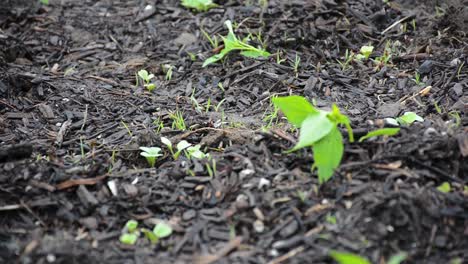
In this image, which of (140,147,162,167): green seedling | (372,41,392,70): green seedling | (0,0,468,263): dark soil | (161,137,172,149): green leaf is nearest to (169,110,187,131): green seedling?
(0,0,468,263): dark soil

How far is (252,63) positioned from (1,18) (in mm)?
2036

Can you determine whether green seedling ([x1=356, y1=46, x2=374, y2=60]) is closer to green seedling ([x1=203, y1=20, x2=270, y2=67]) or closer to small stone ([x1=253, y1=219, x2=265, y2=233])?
green seedling ([x1=203, y1=20, x2=270, y2=67])

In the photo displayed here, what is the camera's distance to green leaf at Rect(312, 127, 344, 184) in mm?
2404

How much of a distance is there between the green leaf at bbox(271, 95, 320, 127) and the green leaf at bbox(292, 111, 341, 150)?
0.13m

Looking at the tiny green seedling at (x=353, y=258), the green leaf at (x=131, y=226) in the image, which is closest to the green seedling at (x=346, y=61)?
the tiny green seedling at (x=353, y=258)

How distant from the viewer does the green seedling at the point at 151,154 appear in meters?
2.80

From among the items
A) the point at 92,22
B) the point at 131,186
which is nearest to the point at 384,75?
the point at 131,186

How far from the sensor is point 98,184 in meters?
2.58

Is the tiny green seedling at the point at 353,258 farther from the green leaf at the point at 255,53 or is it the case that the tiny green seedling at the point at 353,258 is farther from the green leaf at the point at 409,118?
the green leaf at the point at 255,53

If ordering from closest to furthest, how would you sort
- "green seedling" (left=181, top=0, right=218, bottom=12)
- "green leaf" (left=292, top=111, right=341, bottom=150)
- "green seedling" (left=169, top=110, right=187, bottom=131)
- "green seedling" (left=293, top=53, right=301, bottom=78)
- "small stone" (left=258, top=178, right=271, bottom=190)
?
"green leaf" (left=292, top=111, right=341, bottom=150) → "small stone" (left=258, top=178, right=271, bottom=190) → "green seedling" (left=169, top=110, right=187, bottom=131) → "green seedling" (left=293, top=53, right=301, bottom=78) → "green seedling" (left=181, top=0, right=218, bottom=12)

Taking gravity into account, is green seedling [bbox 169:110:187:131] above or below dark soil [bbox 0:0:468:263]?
below

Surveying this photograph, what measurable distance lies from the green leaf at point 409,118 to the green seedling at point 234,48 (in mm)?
1072

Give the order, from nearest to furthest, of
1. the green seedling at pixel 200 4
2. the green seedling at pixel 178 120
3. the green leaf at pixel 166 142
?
the green leaf at pixel 166 142 < the green seedling at pixel 178 120 < the green seedling at pixel 200 4

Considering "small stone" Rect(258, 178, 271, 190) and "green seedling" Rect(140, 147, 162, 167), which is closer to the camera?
"small stone" Rect(258, 178, 271, 190)
